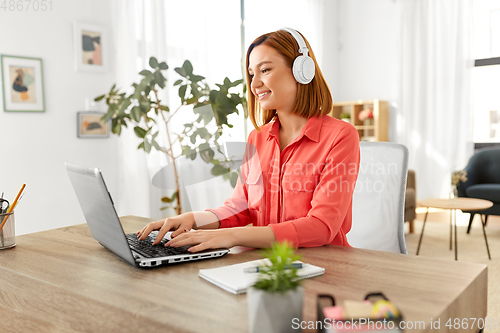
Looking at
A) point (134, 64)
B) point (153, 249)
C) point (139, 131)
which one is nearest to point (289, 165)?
point (153, 249)

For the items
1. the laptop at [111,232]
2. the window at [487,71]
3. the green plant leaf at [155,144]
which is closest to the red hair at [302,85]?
the green plant leaf at [155,144]

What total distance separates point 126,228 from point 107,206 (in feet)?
1.49

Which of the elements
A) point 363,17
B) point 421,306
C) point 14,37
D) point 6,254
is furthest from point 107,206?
point 363,17

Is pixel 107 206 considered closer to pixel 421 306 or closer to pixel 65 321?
pixel 65 321

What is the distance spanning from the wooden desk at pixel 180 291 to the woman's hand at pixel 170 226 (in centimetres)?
12

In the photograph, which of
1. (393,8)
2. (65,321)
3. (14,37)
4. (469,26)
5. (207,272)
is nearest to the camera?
(65,321)

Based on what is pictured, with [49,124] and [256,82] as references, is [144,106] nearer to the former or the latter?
[49,124]

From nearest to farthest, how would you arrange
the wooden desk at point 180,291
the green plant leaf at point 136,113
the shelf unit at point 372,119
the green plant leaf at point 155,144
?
the wooden desk at point 180,291 → the green plant leaf at point 155,144 → the green plant leaf at point 136,113 → the shelf unit at point 372,119

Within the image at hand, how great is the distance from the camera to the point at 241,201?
1401 millimetres

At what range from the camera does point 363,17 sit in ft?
21.2

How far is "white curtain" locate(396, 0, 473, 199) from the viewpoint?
5.62 metres

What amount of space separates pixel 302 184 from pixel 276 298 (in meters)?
0.75

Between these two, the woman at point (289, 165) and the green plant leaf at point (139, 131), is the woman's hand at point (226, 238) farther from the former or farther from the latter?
the green plant leaf at point (139, 131)

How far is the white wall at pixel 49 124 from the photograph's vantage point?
10.00 ft
